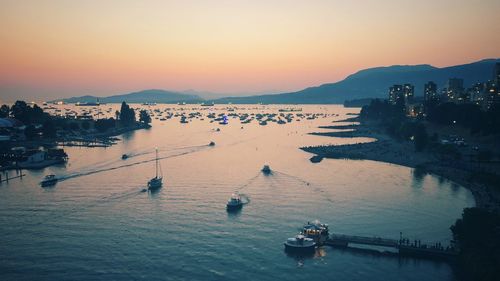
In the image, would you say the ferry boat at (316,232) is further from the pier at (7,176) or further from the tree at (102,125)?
the tree at (102,125)

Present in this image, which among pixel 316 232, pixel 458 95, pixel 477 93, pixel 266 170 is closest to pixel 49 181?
pixel 266 170

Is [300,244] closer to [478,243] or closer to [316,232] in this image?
[316,232]

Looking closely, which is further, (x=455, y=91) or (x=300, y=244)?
(x=455, y=91)

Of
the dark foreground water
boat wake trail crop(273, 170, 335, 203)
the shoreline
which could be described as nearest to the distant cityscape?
the shoreline

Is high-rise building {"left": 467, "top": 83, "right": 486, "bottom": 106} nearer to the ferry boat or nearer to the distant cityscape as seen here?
the distant cityscape

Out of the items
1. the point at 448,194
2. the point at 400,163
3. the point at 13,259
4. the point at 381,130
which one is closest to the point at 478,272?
the point at 448,194

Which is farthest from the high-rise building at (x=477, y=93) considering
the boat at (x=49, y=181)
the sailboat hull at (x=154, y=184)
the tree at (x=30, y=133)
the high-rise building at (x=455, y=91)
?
the tree at (x=30, y=133)

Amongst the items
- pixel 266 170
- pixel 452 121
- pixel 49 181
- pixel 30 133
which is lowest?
pixel 266 170
